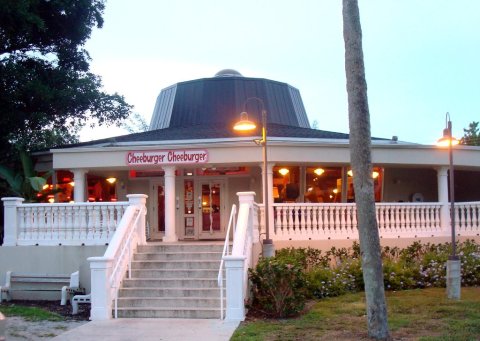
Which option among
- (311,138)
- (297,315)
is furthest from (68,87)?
(297,315)

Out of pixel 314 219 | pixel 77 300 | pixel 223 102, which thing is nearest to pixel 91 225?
pixel 77 300

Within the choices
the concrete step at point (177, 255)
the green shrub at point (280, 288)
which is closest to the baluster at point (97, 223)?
the concrete step at point (177, 255)

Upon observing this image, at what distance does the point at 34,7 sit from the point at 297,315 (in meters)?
14.8

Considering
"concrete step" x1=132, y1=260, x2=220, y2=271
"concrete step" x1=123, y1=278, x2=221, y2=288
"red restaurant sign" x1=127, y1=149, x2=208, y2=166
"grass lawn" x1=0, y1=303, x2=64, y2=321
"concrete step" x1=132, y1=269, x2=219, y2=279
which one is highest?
"red restaurant sign" x1=127, y1=149, x2=208, y2=166

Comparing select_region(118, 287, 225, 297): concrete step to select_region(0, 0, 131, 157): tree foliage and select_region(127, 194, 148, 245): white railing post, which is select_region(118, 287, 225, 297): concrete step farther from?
select_region(0, 0, 131, 157): tree foliage

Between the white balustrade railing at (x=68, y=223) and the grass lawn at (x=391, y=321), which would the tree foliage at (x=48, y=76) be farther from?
the grass lawn at (x=391, y=321)

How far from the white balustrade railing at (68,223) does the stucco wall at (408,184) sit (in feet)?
35.6

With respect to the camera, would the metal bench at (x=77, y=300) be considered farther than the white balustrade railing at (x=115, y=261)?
Yes

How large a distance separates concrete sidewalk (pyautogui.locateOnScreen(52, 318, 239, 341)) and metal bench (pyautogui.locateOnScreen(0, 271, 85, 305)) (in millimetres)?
2690

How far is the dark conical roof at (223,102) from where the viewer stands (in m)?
23.8

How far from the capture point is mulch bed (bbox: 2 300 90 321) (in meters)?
11.9

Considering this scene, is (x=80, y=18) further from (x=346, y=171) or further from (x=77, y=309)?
(x=77, y=309)

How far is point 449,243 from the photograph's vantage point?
16.8 meters

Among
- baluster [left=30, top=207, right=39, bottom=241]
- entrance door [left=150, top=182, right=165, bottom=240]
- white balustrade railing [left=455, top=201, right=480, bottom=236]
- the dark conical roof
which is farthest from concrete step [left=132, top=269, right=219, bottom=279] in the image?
the dark conical roof
